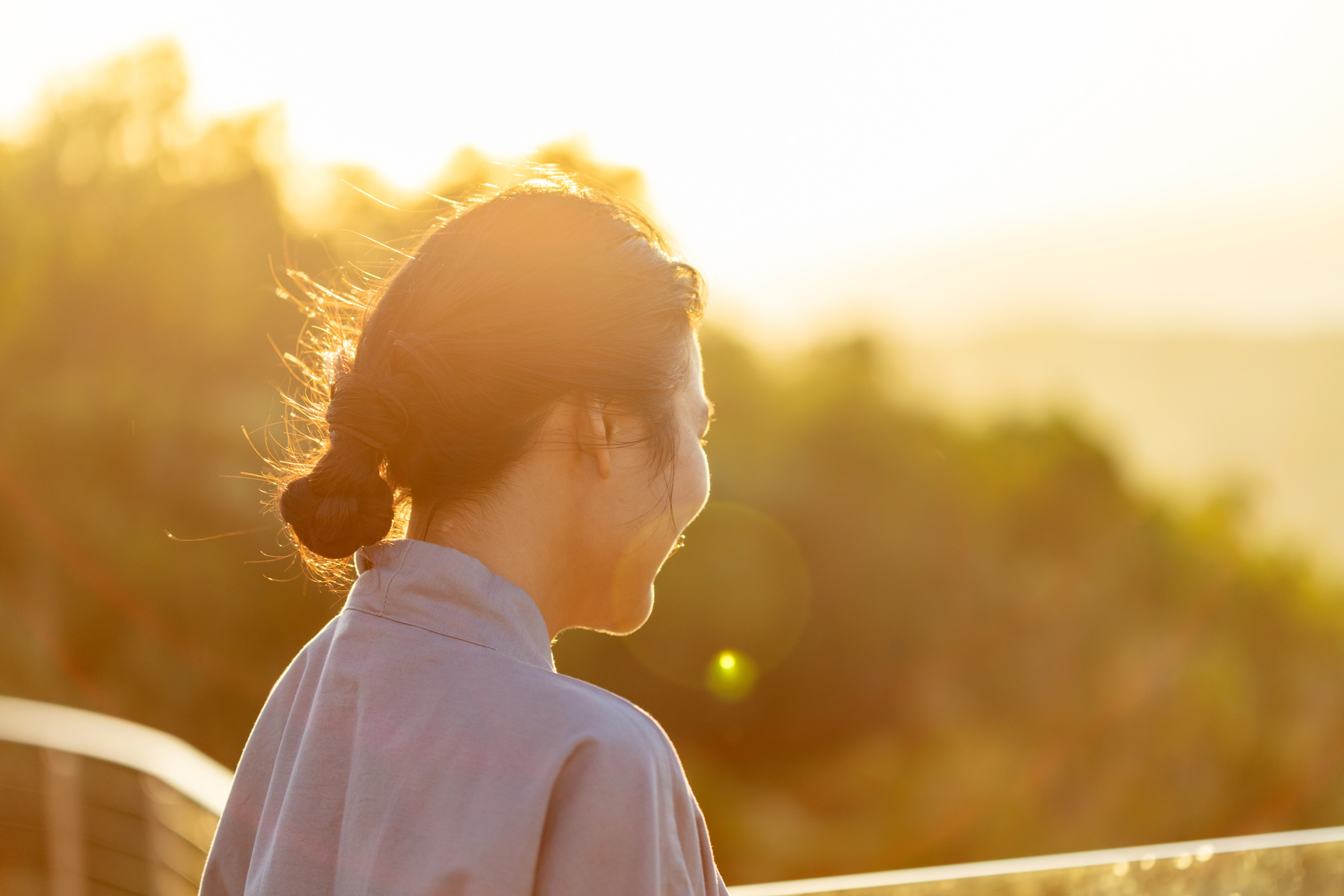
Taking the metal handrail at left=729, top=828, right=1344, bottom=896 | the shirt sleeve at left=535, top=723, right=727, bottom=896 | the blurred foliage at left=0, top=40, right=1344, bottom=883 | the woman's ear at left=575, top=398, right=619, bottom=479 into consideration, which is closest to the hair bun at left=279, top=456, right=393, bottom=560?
the woman's ear at left=575, top=398, right=619, bottom=479

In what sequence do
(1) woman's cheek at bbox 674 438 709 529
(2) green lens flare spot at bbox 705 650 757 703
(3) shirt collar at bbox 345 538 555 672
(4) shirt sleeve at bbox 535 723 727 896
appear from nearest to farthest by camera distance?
(4) shirt sleeve at bbox 535 723 727 896, (3) shirt collar at bbox 345 538 555 672, (1) woman's cheek at bbox 674 438 709 529, (2) green lens flare spot at bbox 705 650 757 703

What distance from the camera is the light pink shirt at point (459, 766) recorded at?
63 cm

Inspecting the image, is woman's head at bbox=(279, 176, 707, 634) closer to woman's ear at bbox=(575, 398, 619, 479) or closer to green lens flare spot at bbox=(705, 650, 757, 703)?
woman's ear at bbox=(575, 398, 619, 479)

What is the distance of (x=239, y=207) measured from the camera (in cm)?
657

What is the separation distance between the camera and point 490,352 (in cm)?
75

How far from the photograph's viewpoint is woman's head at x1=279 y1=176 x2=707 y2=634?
755 millimetres

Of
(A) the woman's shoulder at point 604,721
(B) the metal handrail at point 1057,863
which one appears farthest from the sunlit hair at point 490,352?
(B) the metal handrail at point 1057,863

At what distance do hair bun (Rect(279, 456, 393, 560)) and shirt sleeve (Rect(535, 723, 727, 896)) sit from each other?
285 millimetres

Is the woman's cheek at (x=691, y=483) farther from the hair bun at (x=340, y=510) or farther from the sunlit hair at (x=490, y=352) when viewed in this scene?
the hair bun at (x=340, y=510)

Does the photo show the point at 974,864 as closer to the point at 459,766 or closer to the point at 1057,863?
the point at 1057,863

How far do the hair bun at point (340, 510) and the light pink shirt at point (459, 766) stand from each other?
0.03 meters

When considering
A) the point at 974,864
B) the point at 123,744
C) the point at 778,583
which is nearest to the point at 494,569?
the point at 974,864

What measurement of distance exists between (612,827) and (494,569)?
225mm

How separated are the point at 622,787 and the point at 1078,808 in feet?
34.6
